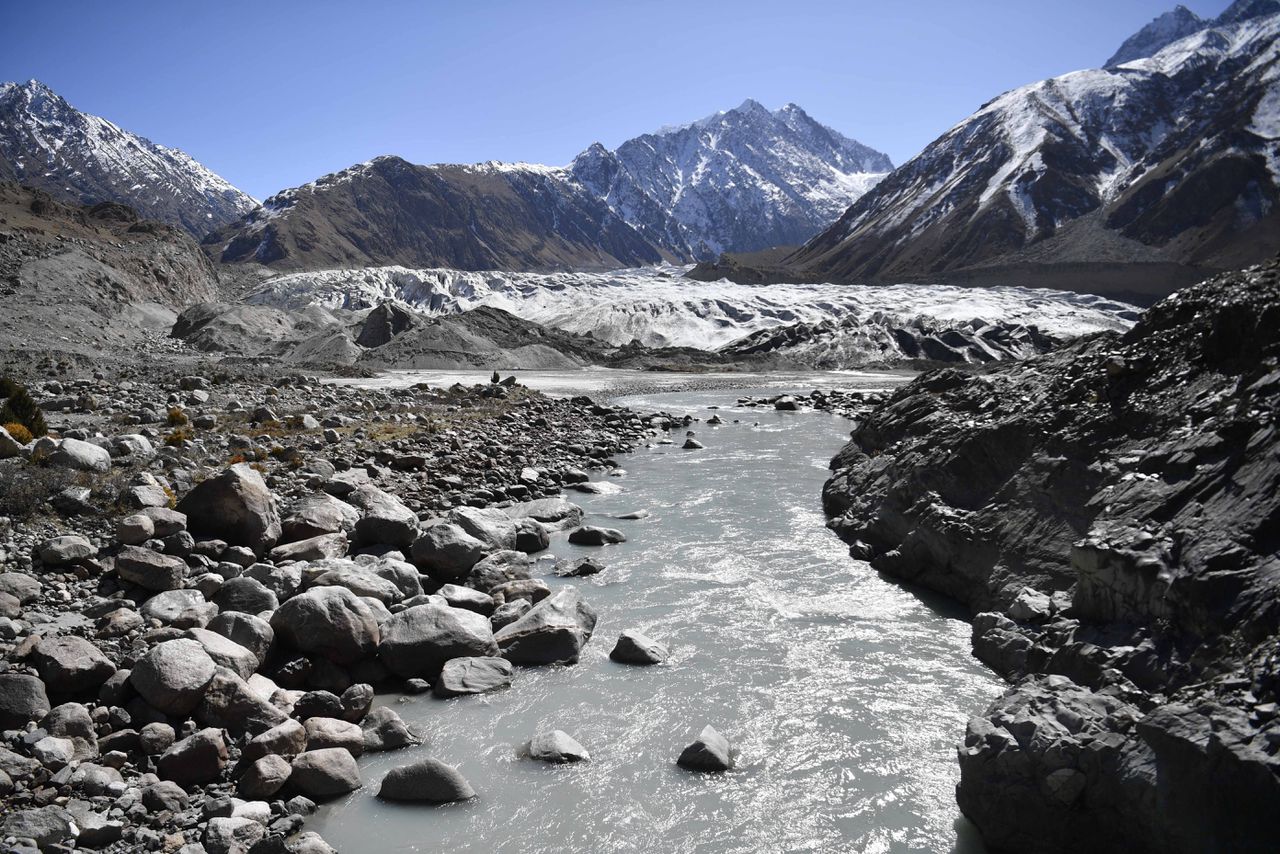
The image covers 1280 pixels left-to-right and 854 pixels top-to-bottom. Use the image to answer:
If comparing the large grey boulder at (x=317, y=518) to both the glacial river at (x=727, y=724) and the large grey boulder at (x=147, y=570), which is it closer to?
the large grey boulder at (x=147, y=570)

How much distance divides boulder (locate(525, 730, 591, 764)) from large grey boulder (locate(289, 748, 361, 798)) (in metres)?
1.70

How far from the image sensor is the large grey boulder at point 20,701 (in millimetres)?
6789

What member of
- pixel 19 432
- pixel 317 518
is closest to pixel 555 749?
pixel 317 518

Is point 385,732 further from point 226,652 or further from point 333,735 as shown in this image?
point 226,652

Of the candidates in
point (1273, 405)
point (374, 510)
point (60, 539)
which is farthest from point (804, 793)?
point (60, 539)

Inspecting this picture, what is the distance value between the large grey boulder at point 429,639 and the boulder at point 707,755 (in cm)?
321

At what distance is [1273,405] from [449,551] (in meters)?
10.7

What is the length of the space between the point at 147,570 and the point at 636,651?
624 centimetres

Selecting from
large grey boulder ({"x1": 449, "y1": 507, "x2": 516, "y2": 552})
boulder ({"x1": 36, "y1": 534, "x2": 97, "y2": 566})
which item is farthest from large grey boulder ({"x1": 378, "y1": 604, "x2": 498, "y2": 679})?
boulder ({"x1": 36, "y1": 534, "x2": 97, "y2": 566})

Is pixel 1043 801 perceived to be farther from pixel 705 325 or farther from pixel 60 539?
pixel 705 325

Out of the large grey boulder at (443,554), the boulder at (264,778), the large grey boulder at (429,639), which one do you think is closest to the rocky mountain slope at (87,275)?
the large grey boulder at (443,554)

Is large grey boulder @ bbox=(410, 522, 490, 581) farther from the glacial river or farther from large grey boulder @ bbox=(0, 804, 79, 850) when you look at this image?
large grey boulder @ bbox=(0, 804, 79, 850)

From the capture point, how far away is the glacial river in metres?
6.76

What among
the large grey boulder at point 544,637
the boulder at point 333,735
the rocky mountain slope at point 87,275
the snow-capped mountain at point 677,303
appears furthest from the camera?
the snow-capped mountain at point 677,303
